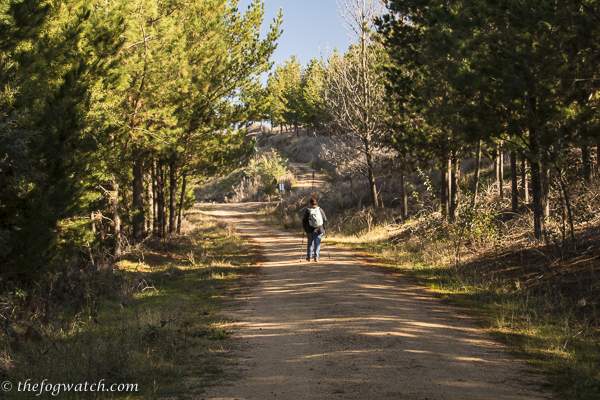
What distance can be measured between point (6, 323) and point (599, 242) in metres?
10.7

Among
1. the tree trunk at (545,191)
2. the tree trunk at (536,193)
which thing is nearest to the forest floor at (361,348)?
the tree trunk at (536,193)

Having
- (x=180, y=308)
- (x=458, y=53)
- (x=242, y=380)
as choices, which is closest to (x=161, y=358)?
(x=242, y=380)

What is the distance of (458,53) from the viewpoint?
12586 millimetres

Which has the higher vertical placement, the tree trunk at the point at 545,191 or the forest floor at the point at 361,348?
the tree trunk at the point at 545,191

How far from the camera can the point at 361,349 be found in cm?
641

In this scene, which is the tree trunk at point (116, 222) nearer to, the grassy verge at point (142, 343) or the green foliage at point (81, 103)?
the green foliage at point (81, 103)

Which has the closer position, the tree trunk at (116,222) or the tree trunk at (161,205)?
the tree trunk at (116,222)

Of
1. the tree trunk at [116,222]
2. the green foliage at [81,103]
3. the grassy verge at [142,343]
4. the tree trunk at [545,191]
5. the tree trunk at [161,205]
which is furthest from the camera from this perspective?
the tree trunk at [161,205]

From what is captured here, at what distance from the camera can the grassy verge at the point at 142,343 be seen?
18.3ft

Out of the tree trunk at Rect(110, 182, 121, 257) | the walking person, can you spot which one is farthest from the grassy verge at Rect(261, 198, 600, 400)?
the tree trunk at Rect(110, 182, 121, 257)

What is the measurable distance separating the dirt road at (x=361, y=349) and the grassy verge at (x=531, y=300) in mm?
376

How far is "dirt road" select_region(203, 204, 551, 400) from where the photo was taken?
5.11 metres

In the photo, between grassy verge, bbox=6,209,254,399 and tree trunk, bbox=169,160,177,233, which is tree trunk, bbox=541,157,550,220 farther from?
tree trunk, bbox=169,160,177,233

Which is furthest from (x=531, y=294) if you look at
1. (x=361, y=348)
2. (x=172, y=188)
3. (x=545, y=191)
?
(x=172, y=188)
